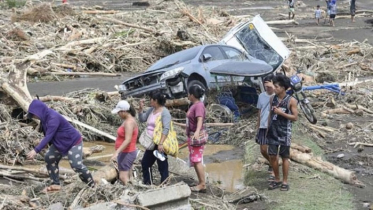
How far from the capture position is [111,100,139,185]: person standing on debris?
8.91m

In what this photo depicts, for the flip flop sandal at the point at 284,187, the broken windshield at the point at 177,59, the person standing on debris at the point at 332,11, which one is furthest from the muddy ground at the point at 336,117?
the broken windshield at the point at 177,59

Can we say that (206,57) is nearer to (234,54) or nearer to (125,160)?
(234,54)

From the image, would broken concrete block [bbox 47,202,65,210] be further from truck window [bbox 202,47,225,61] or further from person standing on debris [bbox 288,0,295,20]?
person standing on debris [bbox 288,0,295,20]

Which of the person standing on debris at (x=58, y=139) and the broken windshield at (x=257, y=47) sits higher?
the person standing on debris at (x=58, y=139)

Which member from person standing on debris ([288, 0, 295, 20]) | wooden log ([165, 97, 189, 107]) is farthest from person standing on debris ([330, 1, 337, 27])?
wooden log ([165, 97, 189, 107])

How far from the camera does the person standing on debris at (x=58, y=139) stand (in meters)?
8.82

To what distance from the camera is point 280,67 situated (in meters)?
17.3

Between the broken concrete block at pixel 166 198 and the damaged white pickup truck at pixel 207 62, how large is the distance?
7.17 meters

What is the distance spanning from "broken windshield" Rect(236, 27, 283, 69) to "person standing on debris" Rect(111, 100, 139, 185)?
324 inches

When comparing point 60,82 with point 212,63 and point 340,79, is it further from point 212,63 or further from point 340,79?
point 340,79

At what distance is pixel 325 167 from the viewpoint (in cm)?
1114

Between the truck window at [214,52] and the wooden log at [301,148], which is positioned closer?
the wooden log at [301,148]

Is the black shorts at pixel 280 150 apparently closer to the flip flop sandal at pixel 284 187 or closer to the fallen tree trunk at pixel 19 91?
the flip flop sandal at pixel 284 187

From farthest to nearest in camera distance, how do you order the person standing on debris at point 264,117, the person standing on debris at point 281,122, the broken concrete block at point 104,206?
the person standing on debris at point 264,117 < the person standing on debris at point 281,122 < the broken concrete block at point 104,206
